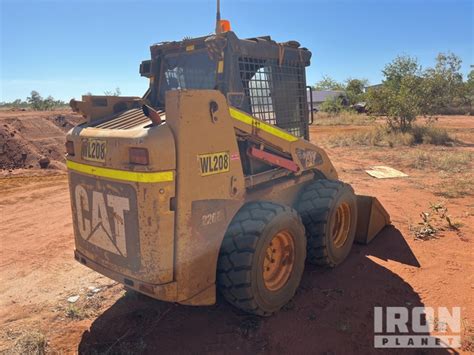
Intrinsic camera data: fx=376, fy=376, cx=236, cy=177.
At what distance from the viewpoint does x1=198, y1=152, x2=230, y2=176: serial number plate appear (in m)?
2.85

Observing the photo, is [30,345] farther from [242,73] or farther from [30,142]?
[30,142]

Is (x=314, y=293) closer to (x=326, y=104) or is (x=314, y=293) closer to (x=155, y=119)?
(x=155, y=119)

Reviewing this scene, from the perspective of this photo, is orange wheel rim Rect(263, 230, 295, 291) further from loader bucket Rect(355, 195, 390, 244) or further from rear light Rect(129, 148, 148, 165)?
loader bucket Rect(355, 195, 390, 244)

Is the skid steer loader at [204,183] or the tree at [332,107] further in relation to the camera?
the tree at [332,107]

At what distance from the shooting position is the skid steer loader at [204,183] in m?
2.71

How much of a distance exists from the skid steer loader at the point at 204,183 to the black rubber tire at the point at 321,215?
Result: 12mm

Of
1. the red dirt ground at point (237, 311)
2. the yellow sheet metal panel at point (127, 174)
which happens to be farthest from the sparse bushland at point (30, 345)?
the yellow sheet metal panel at point (127, 174)

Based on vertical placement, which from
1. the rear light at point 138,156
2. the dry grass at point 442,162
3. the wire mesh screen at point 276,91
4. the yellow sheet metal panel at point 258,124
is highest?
the wire mesh screen at point 276,91

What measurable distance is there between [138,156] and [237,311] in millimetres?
1812

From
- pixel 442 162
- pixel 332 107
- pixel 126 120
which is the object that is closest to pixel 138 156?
pixel 126 120

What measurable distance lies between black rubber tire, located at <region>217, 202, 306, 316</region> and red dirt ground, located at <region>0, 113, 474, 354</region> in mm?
298

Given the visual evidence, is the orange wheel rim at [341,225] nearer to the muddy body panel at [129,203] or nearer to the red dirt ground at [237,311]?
the red dirt ground at [237,311]

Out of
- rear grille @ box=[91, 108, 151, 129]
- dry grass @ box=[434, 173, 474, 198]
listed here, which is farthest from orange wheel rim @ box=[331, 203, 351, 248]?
dry grass @ box=[434, 173, 474, 198]

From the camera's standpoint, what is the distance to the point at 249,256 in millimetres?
3014
